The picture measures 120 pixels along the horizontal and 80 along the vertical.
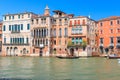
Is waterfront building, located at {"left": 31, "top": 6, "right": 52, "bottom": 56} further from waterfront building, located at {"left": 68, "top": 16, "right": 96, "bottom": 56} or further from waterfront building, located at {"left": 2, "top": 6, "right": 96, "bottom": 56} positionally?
waterfront building, located at {"left": 68, "top": 16, "right": 96, "bottom": 56}

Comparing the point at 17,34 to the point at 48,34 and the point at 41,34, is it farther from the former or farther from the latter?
the point at 48,34

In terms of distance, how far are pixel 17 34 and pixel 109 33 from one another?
18722mm

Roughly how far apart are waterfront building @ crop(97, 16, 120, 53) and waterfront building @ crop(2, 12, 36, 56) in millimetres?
13887

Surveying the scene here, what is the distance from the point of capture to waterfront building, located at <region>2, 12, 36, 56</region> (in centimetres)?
5112

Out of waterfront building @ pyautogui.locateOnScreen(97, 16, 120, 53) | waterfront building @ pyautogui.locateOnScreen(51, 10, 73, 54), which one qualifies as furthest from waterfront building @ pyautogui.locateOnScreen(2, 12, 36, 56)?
waterfront building @ pyautogui.locateOnScreen(97, 16, 120, 53)

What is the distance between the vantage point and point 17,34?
52.5m

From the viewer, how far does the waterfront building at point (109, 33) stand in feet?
152

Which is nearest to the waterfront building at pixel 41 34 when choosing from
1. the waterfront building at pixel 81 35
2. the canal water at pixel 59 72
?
the waterfront building at pixel 81 35

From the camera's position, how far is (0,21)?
5741cm

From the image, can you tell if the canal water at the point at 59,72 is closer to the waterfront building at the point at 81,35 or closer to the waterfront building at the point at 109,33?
the waterfront building at the point at 81,35

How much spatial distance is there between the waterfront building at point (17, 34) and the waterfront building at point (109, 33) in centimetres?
1389

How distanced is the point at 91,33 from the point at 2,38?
63.8ft

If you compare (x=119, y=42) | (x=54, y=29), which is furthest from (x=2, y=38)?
(x=119, y=42)

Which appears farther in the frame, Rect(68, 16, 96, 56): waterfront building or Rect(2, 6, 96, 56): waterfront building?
Rect(2, 6, 96, 56): waterfront building
